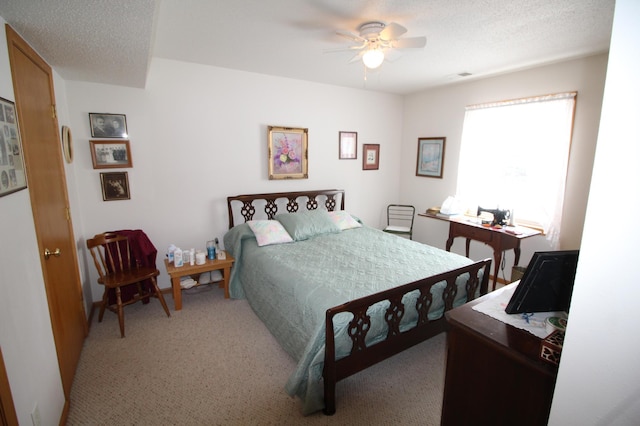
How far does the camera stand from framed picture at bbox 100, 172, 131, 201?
9.80 ft

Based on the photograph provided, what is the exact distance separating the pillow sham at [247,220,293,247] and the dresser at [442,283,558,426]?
221 cm

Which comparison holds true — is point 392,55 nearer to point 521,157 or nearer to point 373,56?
point 373,56

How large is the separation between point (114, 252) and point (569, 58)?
497 centimetres

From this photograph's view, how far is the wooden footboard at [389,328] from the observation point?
1792mm

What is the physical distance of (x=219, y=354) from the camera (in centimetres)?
239

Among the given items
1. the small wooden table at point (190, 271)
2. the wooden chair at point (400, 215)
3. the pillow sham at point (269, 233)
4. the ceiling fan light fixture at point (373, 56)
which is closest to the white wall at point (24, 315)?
the small wooden table at point (190, 271)

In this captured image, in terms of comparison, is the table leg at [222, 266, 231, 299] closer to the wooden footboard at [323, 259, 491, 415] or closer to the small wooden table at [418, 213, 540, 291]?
the wooden footboard at [323, 259, 491, 415]

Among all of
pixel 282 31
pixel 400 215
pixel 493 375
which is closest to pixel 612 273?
pixel 493 375

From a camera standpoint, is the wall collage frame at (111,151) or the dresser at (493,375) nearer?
the dresser at (493,375)

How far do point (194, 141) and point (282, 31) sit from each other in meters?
1.62

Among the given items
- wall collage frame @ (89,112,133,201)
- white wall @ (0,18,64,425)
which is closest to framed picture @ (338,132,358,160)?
wall collage frame @ (89,112,133,201)

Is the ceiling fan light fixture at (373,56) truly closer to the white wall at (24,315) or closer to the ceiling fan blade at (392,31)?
the ceiling fan blade at (392,31)

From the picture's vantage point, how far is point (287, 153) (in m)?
3.95

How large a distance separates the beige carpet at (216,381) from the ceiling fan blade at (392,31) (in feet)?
8.06
